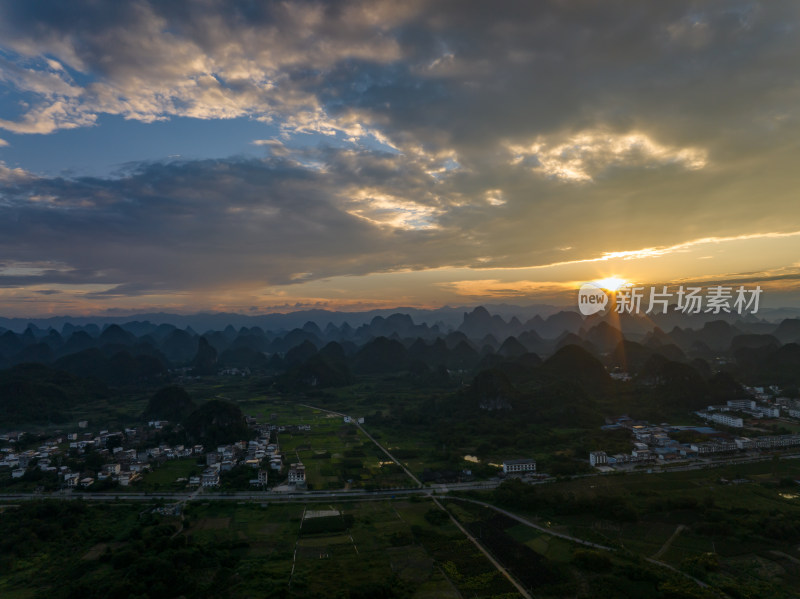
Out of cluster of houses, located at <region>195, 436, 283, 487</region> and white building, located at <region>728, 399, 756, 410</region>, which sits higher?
cluster of houses, located at <region>195, 436, 283, 487</region>

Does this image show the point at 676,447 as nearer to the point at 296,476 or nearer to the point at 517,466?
the point at 517,466

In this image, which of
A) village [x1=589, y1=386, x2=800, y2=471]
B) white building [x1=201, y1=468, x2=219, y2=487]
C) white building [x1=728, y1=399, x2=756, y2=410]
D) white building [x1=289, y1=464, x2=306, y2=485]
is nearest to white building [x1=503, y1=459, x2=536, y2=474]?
village [x1=589, y1=386, x2=800, y2=471]

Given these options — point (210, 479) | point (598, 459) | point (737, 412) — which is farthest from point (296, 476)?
point (737, 412)

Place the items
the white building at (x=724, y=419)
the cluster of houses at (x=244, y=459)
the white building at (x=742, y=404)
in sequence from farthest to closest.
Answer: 1. the white building at (x=742, y=404)
2. the white building at (x=724, y=419)
3. the cluster of houses at (x=244, y=459)

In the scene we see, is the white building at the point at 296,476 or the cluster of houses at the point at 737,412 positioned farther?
the cluster of houses at the point at 737,412

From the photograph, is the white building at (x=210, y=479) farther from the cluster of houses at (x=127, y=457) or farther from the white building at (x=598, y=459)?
the white building at (x=598, y=459)

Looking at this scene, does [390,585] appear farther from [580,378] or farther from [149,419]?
[580,378]

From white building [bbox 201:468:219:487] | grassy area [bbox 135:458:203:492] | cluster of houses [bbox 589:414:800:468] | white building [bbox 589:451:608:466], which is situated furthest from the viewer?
cluster of houses [bbox 589:414:800:468]

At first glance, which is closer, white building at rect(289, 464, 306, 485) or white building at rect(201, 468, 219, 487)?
white building at rect(289, 464, 306, 485)

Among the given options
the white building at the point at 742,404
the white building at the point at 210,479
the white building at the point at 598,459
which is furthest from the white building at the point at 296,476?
the white building at the point at 742,404

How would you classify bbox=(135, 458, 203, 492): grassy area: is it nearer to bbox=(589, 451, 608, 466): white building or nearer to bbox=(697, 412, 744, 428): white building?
bbox=(589, 451, 608, 466): white building
